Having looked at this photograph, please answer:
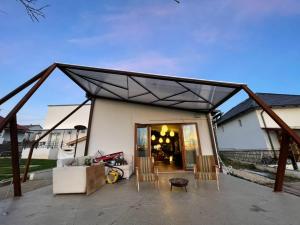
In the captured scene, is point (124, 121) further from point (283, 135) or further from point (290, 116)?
point (290, 116)

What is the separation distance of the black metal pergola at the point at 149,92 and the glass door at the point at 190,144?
1.00 m

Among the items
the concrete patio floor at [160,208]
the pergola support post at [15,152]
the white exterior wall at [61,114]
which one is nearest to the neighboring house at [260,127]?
the concrete patio floor at [160,208]

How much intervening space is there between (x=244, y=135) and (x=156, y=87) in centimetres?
1075

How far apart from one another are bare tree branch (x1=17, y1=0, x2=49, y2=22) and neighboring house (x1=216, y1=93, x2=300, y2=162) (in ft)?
40.3

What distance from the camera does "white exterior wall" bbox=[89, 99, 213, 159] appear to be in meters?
7.93

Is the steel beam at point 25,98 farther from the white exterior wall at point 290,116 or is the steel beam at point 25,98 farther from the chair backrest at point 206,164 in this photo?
the white exterior wall at point 290,116

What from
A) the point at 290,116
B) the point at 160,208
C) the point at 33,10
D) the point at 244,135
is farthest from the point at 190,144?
the point at 290,116

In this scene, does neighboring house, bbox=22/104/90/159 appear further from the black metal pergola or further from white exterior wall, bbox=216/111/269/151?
white exterior wall, bbox=216/111/269/151

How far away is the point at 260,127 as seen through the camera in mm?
11125

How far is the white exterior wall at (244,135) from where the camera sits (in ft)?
36.7

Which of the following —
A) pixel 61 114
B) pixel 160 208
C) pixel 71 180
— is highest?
pixel 61 114

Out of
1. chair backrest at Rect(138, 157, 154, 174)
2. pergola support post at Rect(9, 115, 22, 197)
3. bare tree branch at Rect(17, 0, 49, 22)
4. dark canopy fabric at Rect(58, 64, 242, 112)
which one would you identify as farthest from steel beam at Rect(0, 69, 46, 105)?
chair backrest at Rect(138, 157, 154, 174)

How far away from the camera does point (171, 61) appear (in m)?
9.45

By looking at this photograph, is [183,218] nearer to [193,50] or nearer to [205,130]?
[205,130]
